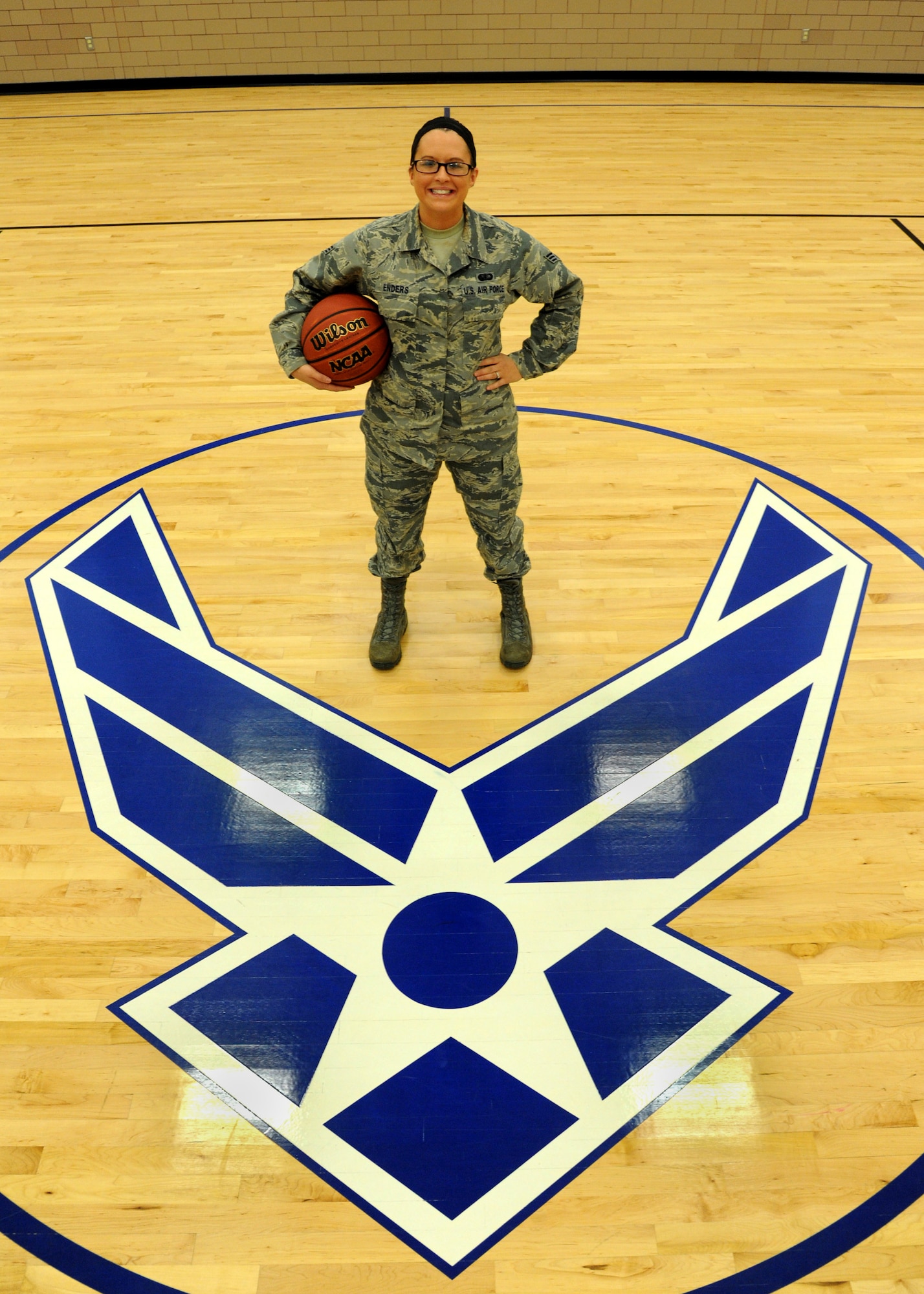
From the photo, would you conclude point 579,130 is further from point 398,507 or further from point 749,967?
point 749,967

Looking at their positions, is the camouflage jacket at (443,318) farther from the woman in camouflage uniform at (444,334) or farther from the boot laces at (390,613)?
the boot laces at (390,613)

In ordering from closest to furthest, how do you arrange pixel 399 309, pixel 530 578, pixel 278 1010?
1. pixel 278 1010
2. pixel 399 309
3. pixel 530 578

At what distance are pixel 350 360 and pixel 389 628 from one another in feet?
3.12

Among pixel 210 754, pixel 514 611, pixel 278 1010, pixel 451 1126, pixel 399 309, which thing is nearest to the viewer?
pixel 451 1126

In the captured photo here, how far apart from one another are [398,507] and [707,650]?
3.74ft

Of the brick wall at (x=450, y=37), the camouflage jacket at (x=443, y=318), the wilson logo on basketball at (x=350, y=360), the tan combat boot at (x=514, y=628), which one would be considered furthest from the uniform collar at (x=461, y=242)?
the brick wall at (x=450, y=37)

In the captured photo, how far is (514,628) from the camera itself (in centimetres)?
324

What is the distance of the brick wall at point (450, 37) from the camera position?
9.26m

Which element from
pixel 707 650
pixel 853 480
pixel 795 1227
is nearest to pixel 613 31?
pixel 853 480

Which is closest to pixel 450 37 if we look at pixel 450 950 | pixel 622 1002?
pixel 450 950

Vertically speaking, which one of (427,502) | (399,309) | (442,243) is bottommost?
(427,502)

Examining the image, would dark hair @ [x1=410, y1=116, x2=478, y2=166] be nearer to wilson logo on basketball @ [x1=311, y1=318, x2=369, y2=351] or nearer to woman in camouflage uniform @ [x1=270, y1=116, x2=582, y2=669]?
woman in camouflage uniform @ [x1=270, y1=116, x2=582, y2=669]

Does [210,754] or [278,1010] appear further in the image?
[210,754]

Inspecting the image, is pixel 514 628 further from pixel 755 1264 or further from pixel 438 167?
pixel 755 1264
